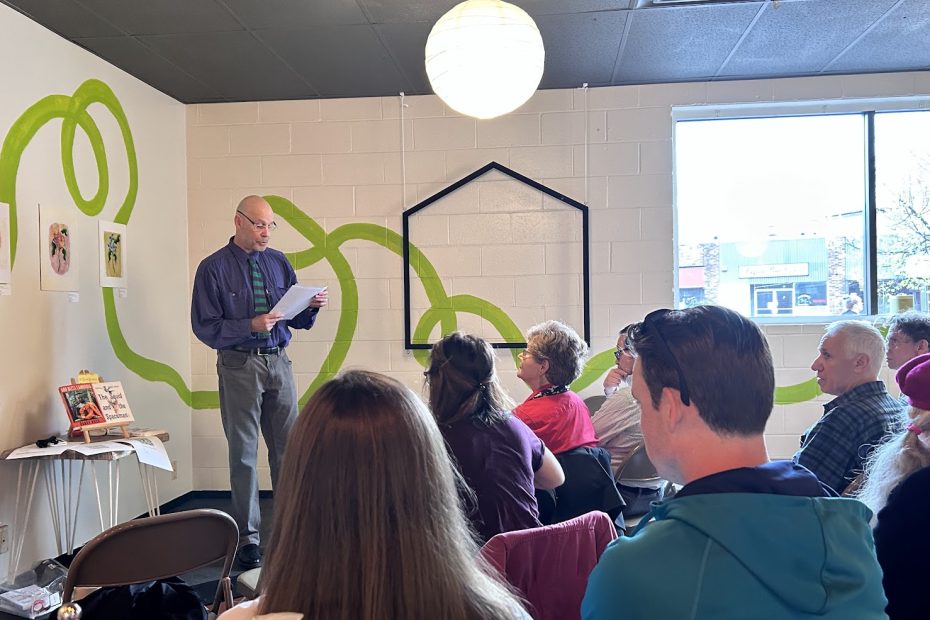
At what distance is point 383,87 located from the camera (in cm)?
412

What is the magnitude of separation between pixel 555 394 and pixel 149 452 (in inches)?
71.5

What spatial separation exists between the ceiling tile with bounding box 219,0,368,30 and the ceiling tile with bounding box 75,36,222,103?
27.3 inches

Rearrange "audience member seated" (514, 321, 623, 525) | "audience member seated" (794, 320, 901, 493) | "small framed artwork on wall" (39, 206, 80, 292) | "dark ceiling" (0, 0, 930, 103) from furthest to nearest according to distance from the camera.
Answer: "small framed artwork on wall" (39, 206, 80, 292) → "dark ceiling" (0, 0, 930, 103) → "audience member seated" (514, 321, 623, 525) → "audience member seated" (794, 320, 901, 493)

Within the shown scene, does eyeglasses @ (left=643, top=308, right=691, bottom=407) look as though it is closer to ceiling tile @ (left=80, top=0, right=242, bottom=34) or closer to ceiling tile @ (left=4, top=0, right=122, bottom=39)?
ceiling tile @ (left=80, top=0, right=242, bottom=34)

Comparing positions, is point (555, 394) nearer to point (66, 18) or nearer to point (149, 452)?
→ point (149, 452)

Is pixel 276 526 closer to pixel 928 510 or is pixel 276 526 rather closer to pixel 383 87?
pixel 928 510

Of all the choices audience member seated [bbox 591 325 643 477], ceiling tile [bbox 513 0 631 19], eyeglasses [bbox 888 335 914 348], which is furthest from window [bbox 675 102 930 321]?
audience member seated [bbox 591 325 643 477]

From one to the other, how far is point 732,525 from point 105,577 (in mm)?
1405

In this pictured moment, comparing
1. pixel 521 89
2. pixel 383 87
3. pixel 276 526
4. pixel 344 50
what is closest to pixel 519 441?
pixel 276 526

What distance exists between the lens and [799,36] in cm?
345

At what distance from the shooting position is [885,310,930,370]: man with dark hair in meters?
2.82

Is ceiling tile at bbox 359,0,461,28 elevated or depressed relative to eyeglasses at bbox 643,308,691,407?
elevated

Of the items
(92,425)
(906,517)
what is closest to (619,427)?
(906,517)

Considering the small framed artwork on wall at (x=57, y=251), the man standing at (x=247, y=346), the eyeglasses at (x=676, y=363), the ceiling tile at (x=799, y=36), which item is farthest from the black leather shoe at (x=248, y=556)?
the ceiling tile at (x=799, y=36)
